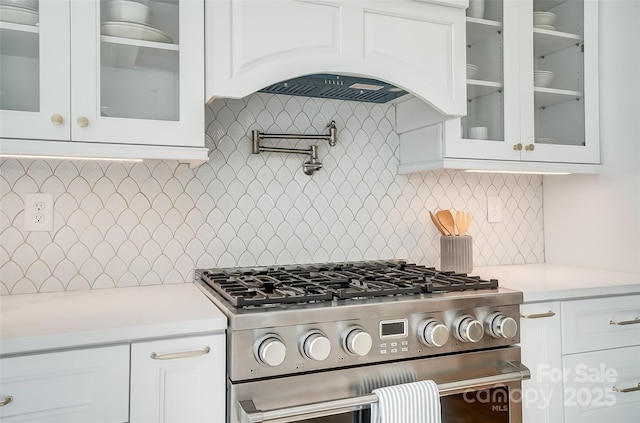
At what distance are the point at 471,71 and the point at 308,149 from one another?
0.73 metres

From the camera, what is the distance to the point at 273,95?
202 centimetres

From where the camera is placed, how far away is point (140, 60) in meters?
1.53

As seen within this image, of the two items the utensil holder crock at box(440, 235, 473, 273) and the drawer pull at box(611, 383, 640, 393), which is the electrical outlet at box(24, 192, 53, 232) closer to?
the utensil holder crock at box(440, 235, 473, 273)

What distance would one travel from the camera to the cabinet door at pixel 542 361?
1714 mm

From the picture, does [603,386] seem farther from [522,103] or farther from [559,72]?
[559,72]

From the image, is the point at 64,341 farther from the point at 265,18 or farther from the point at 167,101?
the point at 265,18

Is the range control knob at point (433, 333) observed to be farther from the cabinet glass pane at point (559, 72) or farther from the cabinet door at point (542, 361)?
the cabinet glass pane at point (559, 72)

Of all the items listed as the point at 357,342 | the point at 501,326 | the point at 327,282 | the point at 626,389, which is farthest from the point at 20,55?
the point at 626,389

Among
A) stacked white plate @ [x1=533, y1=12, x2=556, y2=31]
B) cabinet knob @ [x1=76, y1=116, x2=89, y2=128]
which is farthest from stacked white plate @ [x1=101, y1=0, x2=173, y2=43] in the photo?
stacked white plate @ [x1=533, y1=12, x2=556, y2=31]

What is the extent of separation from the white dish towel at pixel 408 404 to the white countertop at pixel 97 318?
0.49 meters

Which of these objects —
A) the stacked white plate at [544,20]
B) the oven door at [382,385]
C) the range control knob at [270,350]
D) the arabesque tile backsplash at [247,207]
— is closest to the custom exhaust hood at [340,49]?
the arabesque tile backsplash at [247,207]

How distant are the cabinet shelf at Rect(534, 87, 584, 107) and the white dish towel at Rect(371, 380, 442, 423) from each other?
1.37 meters

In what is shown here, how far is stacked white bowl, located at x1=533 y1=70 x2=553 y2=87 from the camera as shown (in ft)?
7.02

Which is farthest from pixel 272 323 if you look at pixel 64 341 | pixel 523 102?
pixel 523 102
